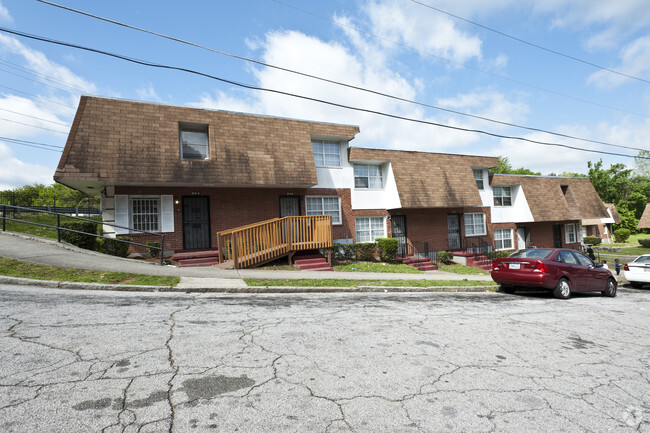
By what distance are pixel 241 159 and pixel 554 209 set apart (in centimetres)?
2312

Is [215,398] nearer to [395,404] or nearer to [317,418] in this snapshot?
[317,418]

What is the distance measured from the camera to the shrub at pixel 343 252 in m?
16.6

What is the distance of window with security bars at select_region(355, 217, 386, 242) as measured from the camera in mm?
19031

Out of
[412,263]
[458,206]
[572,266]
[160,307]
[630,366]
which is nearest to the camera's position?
[630,366]

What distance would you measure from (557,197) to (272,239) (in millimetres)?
23369

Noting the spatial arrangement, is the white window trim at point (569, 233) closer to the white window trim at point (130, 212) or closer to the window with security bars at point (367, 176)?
the window with security bars at point (367, 176)

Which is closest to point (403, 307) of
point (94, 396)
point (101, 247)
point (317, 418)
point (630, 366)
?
point (630, 366)

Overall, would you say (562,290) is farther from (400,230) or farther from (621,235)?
(621,235)

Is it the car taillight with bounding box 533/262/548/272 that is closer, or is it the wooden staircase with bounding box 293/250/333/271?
the car taillight with bounding box 533/262/548/272

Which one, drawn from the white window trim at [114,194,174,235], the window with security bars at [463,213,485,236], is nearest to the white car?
the window with security bars at [463,213,485,236]

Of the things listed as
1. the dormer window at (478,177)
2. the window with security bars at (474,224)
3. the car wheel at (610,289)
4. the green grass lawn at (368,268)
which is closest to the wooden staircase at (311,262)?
the green grass lawn at (368,268)

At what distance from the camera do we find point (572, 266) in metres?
10.2

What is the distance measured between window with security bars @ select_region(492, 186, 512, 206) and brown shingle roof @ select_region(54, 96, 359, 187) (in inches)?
587

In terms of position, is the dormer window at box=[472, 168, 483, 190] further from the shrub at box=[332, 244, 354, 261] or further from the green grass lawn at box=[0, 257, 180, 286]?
the green grass lawn at box=[0, 257, 180, 286]
